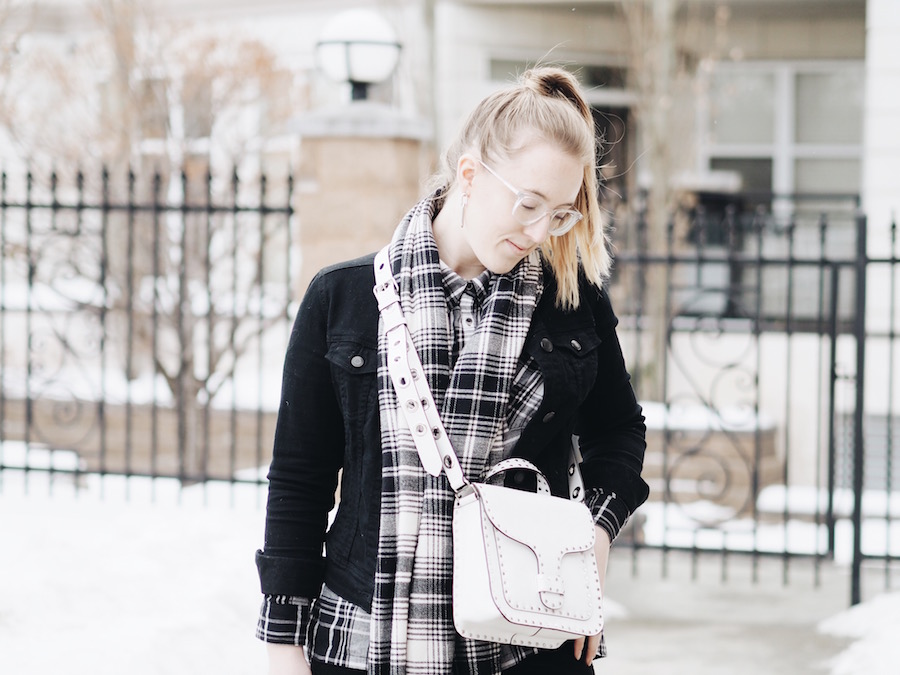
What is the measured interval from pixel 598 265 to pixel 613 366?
195 mm

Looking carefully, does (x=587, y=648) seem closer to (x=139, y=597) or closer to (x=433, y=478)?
(x=433, y=478)

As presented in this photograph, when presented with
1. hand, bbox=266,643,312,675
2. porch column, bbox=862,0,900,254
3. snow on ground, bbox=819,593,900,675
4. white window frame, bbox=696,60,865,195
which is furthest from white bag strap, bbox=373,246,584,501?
white window frame, bbox=696,60,865,195

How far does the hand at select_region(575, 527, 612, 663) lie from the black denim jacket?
0.36 feet

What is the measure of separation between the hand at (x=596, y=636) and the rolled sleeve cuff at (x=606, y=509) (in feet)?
0.05

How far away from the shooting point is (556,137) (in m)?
1.88

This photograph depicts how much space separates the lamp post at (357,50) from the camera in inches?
229

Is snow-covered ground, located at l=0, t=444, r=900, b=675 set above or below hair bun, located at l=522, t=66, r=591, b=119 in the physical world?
below

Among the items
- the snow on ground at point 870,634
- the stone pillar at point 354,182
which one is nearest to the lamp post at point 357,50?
the stone pillar at point 354,182

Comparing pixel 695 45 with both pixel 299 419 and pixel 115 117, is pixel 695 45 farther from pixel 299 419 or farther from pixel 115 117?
pixel 299 419

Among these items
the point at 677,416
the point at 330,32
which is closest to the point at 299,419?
the point at 330,32

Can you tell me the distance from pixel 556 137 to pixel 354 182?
3.97 metres

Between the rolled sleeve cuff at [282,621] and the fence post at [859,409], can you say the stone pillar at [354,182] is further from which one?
the rolled sleeve cuff at [282,621]

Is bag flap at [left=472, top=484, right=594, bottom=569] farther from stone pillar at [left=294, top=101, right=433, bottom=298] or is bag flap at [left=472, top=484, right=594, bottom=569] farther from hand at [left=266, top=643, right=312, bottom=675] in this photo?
stone pillar at [left=294, top=101, right=433, bottom=298]

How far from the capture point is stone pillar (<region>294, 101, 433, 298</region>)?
5.74m
